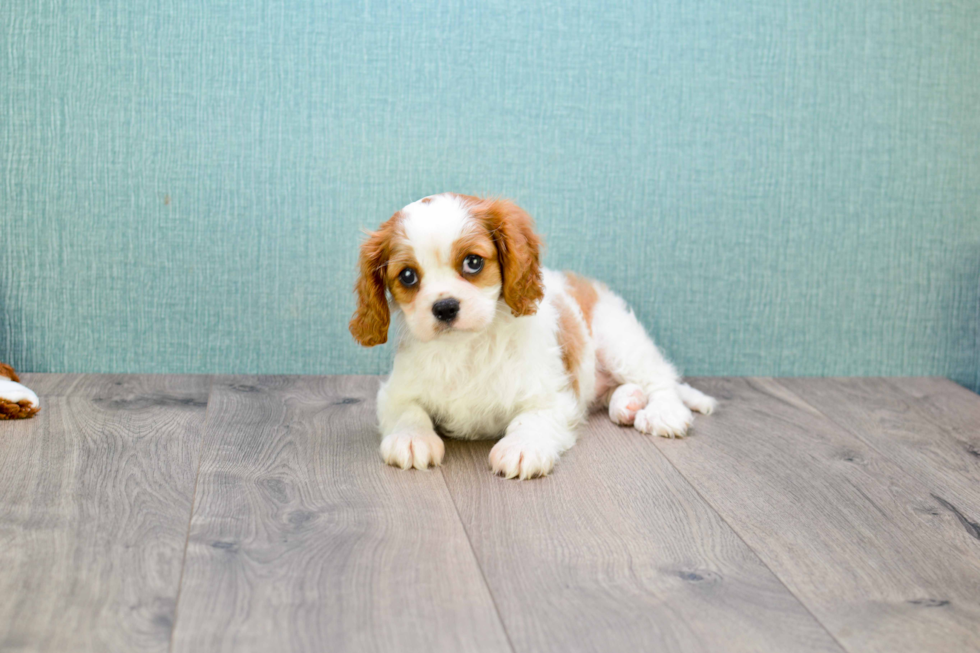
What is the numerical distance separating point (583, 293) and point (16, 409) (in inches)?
60.7

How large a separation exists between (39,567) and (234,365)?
1.37 metres

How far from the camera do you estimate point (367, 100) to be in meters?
2.80

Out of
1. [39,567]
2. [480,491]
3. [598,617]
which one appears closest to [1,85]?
[39,567]

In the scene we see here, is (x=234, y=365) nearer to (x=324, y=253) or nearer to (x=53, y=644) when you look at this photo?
(x=324, y=253)

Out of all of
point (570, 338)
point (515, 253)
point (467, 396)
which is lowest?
point (467, 396)

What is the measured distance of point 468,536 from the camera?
5.77 ft

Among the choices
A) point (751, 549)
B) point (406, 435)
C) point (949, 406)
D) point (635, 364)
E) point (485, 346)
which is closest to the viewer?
point (751, 549)

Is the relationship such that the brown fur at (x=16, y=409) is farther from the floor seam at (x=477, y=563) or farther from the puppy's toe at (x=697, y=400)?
the puppy's toe at (x=697, y=400)

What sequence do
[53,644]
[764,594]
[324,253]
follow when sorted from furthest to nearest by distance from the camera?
[324,253] < [764,594] < [53,644]

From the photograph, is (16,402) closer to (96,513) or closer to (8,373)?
(8,373)

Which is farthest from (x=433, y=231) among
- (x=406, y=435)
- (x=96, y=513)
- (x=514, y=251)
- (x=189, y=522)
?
(x=96, y=513)

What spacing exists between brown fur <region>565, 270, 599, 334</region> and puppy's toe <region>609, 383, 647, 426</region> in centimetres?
19

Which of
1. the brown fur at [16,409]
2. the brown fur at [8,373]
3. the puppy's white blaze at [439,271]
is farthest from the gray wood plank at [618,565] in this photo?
the brown fur at [8,373]

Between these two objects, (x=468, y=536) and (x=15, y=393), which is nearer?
(x=468, y=536)
